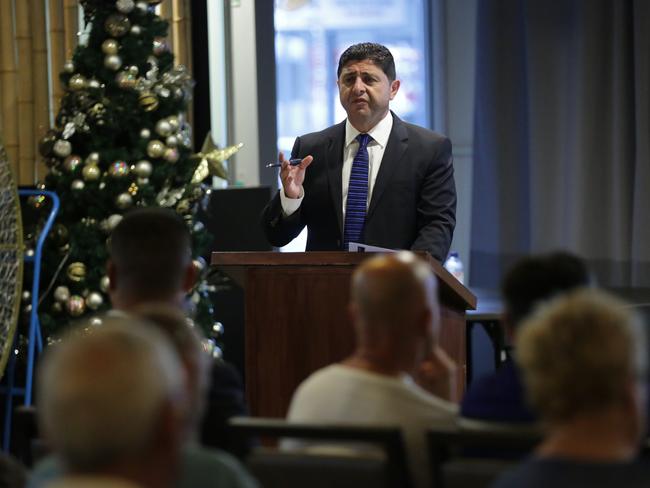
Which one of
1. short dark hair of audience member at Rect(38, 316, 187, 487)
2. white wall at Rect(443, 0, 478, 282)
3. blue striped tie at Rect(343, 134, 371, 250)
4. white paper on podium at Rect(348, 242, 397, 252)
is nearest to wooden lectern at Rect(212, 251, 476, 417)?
white paper on podium at Rect(348, 242, 397, 252)

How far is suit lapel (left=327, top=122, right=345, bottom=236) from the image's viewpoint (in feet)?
15.6

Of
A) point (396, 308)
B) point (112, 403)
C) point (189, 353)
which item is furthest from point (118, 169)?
point (112, 403)

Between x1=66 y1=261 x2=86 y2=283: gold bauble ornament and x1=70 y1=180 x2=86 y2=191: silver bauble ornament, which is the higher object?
x1=70 y1=180 x2=86 y2=191: silver bauble ornament

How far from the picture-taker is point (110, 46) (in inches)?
222

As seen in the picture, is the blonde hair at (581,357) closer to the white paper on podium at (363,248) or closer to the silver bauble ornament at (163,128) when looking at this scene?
the white paper on podium at (363,248)

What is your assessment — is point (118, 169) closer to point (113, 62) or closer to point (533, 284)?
point (113, 62)

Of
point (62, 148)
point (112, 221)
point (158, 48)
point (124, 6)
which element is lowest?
point (112, 221)

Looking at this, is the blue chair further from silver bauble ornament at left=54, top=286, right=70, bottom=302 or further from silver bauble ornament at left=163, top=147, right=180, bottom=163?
silver bauble ornament at left=163, top=147, right=180, bottom=163

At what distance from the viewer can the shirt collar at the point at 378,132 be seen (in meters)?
4.86

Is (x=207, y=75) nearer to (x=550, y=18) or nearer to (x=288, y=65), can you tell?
(x=288, y=65)

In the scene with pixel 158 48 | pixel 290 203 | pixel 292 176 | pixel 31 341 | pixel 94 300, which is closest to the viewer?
pixel 292 176

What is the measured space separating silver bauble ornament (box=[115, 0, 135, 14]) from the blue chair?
902mm

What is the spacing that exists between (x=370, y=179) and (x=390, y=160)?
106 millimetres

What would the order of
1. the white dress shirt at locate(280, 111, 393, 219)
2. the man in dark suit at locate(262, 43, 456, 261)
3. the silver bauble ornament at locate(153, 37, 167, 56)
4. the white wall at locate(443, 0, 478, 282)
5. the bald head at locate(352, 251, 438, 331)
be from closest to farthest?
the bald head at locate(352, 251, 438, 331)
the man in dark suit at locate(262, 43, 456, 261)
the white dress shirt at locate(280, 111, 393, 219)
the silver bauble ornament at locate(153, 37, 167, 56)
the white wall at locate(443, 0, 478, 282)
